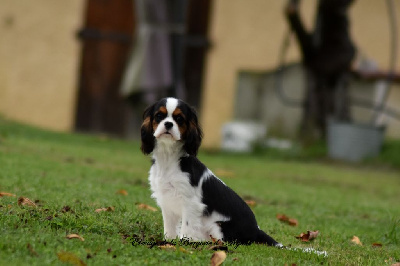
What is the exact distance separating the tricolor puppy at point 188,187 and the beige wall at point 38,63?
429 inches

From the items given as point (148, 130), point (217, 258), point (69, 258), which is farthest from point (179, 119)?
point (69, 258)

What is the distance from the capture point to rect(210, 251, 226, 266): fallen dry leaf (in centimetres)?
429

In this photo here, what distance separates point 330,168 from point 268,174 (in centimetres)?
206

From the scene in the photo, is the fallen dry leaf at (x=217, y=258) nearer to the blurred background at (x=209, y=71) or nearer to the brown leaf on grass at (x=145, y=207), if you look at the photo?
the brown leaf on grass at (x=145, y=207)

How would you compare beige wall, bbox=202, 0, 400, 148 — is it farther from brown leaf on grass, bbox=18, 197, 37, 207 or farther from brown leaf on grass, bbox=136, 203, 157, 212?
brown leaf on grass, bbox=18, 197, 37, 207

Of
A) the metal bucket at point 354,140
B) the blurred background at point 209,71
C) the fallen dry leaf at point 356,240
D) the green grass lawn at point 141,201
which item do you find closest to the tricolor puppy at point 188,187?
the green grass lawn at point 141,201

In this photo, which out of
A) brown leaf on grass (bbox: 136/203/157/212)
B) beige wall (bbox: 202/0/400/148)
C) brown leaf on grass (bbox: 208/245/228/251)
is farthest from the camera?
beige wall (bbox: 202/0/400/148)

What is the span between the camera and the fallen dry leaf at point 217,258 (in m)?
4.29

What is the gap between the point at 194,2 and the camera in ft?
51.6

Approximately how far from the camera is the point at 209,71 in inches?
631

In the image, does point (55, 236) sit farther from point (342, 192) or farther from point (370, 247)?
point (342, 192)

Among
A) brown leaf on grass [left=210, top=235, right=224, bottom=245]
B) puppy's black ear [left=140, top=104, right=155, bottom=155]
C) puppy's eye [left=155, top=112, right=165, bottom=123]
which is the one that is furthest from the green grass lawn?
puppy's eye [left=155, top=112, right=165, bottom=123]

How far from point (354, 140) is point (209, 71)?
3768mm

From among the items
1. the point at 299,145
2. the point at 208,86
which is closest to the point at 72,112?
the point at 208,86
